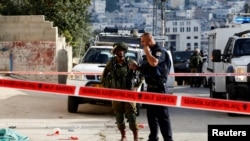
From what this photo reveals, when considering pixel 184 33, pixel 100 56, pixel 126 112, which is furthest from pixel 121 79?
pixel 184 33

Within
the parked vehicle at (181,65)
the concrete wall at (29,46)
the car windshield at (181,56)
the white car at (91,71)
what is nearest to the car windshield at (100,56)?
the white car at (91,71)

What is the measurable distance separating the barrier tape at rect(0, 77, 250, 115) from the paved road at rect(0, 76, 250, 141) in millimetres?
1205

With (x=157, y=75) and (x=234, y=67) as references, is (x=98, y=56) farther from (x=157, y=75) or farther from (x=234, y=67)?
(x=157, y=75)

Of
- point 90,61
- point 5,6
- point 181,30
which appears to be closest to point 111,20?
point 181,30

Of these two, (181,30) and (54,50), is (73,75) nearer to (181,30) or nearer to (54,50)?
(54,50)

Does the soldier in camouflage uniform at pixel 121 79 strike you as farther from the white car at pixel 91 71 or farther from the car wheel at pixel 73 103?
the car wheel at pixel 73 103

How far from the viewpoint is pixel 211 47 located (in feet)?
57.9

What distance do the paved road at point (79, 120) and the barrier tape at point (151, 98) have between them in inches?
47.5

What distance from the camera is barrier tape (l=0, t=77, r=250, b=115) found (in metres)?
7.59

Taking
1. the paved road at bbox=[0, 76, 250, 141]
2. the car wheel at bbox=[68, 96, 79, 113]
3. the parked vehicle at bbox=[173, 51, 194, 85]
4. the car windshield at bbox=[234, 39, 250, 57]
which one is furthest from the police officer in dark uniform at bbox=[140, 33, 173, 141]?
the parked vehicle at bbox=[173, 51, 194, 85]

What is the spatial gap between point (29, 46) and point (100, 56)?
7.74 metres

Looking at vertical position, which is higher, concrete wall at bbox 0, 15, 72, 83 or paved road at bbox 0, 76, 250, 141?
concrete wall at bbox 0, 15, 72, 83

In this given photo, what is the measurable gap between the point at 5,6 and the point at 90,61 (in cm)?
1325

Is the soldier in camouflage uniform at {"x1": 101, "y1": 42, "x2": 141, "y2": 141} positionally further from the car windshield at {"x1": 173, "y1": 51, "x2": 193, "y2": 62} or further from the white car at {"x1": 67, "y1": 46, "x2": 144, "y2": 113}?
the car windshield at {"x1": 173, "y1": 51, "x2": 193, "y2": 62}
